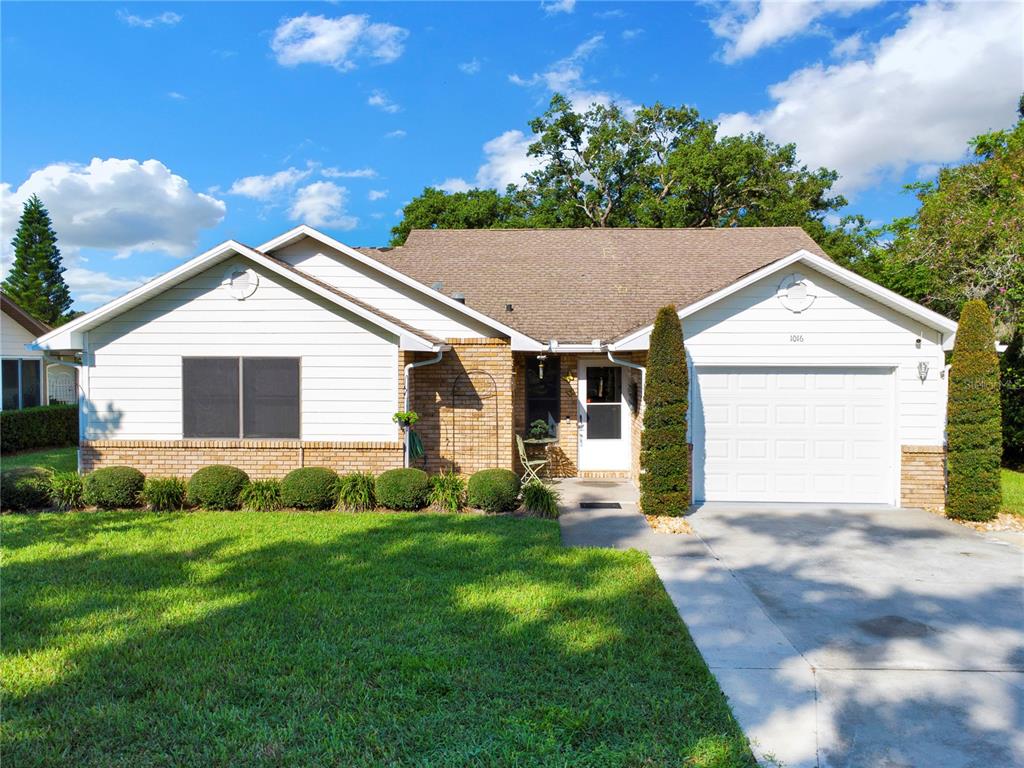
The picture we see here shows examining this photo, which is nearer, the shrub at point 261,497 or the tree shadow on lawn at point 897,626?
the tree shadow on lawn at point 897,626

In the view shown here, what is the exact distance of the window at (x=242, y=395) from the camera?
9.86 meters

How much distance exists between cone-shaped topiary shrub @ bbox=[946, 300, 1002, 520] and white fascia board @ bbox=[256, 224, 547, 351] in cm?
633

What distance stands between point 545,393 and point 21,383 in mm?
16336

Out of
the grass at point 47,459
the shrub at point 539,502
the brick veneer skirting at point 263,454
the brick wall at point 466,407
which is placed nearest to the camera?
the shrub at point 539,502

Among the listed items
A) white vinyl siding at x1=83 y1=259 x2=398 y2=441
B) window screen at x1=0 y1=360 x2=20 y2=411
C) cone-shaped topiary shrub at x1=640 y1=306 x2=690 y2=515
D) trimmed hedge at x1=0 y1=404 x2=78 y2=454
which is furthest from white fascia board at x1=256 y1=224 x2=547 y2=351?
window screen at x1=0 y1=360 x2=20 y2=411

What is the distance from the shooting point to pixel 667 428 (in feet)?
29.0

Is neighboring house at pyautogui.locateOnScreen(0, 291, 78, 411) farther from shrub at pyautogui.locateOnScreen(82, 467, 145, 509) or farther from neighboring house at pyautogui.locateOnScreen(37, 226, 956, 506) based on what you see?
shrub at pyautogui.locateOnScreen(82, 467, 145, 509)

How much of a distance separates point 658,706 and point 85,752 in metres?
3.34

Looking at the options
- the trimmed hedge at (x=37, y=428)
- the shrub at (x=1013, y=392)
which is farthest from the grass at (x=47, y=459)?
the shrub at (x=1013, y=392)

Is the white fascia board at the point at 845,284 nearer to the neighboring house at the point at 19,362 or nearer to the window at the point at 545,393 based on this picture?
the window at the point at 545,393

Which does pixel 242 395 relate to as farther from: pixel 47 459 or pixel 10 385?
pixel 10 385

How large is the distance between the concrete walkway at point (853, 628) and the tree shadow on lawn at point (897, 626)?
1cm

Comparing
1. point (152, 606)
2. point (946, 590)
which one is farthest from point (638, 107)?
point (152, 606)

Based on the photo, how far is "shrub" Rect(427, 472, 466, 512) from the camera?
909cm
